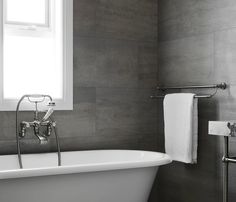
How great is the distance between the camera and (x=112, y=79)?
161 inches

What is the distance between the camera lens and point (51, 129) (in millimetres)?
3670

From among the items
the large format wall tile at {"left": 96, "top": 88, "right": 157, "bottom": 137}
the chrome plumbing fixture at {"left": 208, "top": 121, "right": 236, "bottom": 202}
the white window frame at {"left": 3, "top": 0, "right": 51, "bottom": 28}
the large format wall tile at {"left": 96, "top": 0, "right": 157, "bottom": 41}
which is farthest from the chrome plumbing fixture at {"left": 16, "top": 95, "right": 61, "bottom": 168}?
the chrome plumbing fixture at {"left": 208, "top": 121, "right": 236, "bottom": 202}

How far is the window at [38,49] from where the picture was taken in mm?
3740

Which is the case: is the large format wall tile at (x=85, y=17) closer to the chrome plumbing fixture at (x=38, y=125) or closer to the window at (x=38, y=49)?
the window at (x=38, y=49)

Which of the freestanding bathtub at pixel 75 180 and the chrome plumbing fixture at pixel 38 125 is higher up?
the chrome plumbing fixture at pixel 38 125

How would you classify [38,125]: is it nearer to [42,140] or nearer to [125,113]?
[42,140]

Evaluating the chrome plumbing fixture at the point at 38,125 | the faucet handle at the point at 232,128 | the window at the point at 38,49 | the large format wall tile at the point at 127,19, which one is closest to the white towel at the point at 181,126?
the faucet handle at the point at 232,128

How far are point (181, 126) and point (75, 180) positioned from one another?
116cm

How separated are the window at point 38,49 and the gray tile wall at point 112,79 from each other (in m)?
0.10

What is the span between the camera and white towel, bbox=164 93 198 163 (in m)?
3.62

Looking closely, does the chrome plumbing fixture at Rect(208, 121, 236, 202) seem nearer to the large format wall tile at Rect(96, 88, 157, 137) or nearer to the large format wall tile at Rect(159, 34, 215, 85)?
the large format wall tile at Rect(159, 34, 215, 85)

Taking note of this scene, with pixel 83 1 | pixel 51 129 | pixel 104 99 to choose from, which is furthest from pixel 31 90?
pixel 83 1

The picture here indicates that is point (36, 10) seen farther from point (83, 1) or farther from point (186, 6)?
point (186, 6)

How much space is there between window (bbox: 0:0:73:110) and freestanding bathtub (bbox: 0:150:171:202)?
600 mm
